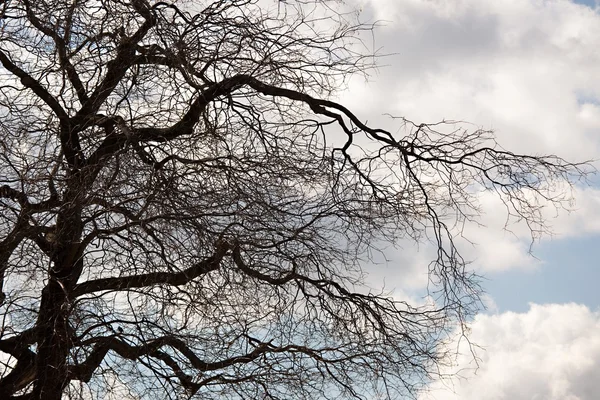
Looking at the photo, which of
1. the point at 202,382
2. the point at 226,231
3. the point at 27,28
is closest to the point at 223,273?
the point at 226,231

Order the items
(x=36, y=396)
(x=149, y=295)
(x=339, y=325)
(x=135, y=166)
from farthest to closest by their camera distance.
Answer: (x=339, y=325), (x=36, y=396), (x=149, y=295), (x=135, y=166)

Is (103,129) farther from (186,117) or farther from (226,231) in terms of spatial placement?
(226,231)

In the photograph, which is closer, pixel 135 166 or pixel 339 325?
pixel 135 166

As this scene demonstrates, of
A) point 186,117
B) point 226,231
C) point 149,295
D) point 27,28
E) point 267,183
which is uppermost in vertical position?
point 27,28

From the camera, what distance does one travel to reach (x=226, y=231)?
589cm

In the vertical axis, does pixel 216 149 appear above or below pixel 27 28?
below

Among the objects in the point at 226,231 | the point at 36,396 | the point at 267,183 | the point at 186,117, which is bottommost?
the point at 36,396

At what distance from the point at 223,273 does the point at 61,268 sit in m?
1.39

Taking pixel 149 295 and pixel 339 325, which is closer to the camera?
pixel 149 295

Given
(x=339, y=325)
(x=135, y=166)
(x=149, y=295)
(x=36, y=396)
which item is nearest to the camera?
(x=135, y=166)

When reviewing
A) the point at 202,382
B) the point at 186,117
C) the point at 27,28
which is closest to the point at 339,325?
the point at 202,382

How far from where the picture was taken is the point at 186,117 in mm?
6406

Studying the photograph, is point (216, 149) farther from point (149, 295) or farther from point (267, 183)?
point (149, 295)

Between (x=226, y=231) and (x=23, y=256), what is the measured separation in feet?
5.05
